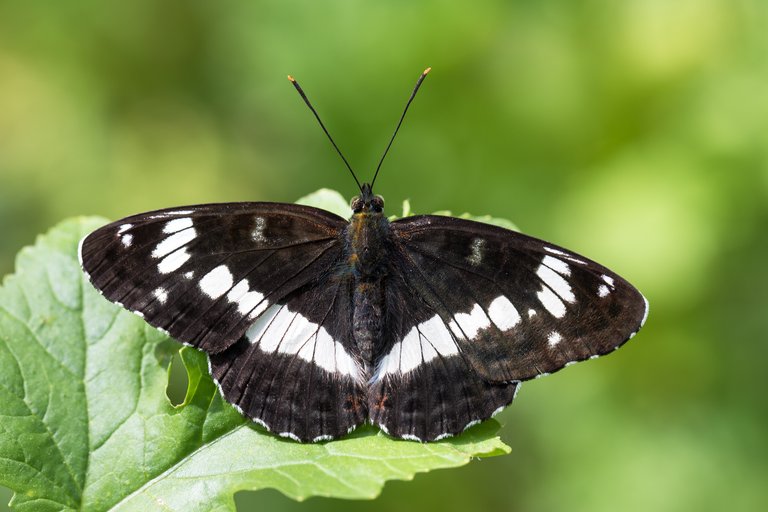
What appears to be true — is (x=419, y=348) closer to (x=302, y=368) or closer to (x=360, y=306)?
(x=360, y=306)

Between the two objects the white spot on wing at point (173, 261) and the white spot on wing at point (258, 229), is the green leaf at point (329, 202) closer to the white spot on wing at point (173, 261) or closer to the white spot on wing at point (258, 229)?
the white spot on wing at point (258, 229)

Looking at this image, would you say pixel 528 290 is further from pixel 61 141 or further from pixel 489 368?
pixel 61 141

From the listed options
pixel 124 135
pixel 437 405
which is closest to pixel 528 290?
pixel 437 405

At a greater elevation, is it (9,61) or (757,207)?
(9,61)

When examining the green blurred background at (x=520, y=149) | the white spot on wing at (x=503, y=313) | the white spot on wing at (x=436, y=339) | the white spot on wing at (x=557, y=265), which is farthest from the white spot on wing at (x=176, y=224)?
the green blurred background at (x=520, y=149)

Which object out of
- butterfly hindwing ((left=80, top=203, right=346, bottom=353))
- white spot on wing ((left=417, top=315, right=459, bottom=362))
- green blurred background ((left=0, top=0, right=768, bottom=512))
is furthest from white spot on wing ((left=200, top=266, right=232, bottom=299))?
green blurred background ((left=0, top=0, right=768, bottom=512))

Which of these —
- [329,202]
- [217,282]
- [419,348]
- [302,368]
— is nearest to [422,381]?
[419,348]
